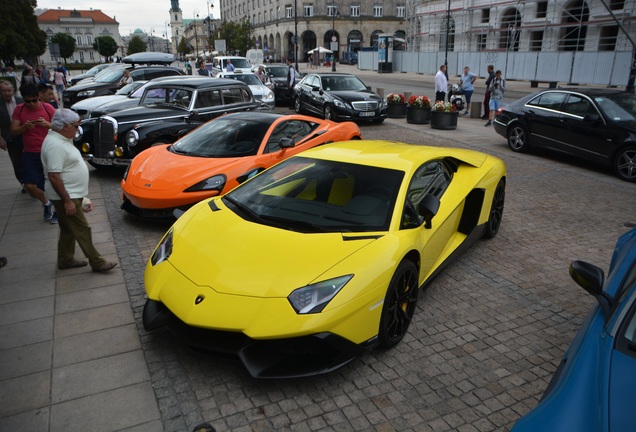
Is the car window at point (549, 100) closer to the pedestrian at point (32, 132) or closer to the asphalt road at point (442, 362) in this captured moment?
the asphalt road at point (442, 362)

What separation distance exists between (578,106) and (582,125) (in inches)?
20.9

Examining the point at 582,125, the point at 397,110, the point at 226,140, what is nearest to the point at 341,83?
the point at 397,110

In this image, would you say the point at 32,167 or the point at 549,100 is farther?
the point at 549,100

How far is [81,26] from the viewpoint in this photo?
133875 millimetres

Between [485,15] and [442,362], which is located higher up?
[485,15]

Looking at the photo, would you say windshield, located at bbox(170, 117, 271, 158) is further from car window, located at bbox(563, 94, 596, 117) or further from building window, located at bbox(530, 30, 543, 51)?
building window, located at bbox(530, 30, 543, 51)

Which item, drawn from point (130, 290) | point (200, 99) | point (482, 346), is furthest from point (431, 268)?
point (200, 99)

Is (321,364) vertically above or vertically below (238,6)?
below

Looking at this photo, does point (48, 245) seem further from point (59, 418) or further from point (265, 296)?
point (265, 296)

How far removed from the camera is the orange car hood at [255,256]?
3.30m

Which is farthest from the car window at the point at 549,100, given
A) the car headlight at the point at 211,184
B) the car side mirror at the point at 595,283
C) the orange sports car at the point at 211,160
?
the car side mirror at the point at 595,283

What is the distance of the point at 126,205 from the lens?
21.9 ft

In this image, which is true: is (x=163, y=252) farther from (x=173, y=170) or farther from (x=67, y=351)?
(x=173, y=170)

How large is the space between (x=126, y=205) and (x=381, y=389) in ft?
15.5
